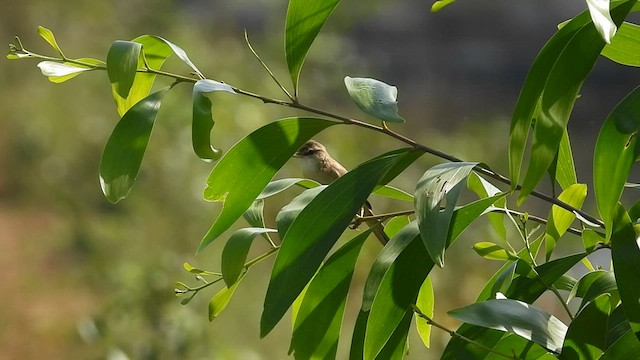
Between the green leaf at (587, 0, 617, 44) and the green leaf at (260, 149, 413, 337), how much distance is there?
16 cm

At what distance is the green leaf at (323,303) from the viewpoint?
575 mm

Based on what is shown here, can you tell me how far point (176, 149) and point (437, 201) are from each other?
3082 mm

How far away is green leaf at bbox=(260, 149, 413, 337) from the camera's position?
521mm

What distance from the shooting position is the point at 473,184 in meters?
0.66

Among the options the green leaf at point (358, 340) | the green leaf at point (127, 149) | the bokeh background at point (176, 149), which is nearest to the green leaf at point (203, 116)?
the green leaf at point (127, 149)

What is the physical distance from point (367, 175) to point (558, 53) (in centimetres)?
13

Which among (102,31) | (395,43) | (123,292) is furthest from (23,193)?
(395,43)

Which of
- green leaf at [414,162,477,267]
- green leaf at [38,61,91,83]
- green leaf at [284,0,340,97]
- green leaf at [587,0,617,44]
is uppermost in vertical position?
green leaf at [587,0,617,44]

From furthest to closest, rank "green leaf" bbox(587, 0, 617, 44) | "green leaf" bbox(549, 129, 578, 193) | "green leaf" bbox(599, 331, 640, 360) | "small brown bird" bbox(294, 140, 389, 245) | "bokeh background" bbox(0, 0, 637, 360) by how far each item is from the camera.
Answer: "bokeh background" bbox(0, 0, 637, 360)
"small brown bird" bbox(294, 140, 389, 245)
"green leaf" bbox(549, 129, 578, 193)
"green leaf" bbox(599, 331, 640, 360)
"green leaf" bbox(587, 0, 617, 44)

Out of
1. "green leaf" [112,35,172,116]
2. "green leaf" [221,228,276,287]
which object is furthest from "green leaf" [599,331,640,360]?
"green leaf" [112,35,172,116]

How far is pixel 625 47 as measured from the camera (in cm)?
59

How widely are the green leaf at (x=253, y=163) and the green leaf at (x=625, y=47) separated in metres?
0.19

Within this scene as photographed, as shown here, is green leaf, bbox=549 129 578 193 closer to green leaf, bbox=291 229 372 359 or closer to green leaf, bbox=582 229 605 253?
green leaf, bbox=582 229 605 253

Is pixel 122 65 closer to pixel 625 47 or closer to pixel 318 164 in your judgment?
pixel 625 47
